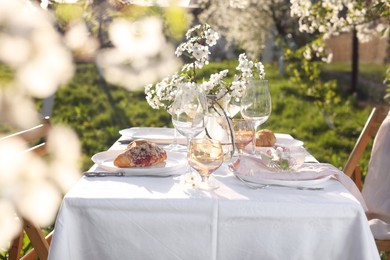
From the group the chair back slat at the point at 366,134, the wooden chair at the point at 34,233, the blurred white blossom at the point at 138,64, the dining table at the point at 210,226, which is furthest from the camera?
the blurred white blossom at the point at 138,64

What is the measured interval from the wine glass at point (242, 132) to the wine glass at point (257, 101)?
33mm

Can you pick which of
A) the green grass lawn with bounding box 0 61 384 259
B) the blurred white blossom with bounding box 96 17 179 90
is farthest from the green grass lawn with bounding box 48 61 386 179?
the blurred white blossom with bounding box 96 17 179 90

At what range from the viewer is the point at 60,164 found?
262 inches

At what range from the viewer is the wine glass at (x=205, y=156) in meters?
2.07

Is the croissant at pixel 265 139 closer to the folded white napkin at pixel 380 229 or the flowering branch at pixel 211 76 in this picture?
the flowering branch at pixel 211 76

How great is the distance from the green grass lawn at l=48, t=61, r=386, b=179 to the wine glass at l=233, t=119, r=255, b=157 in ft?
12.9

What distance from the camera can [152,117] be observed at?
9.49 m

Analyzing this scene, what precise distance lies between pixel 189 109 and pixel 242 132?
1.28 feet

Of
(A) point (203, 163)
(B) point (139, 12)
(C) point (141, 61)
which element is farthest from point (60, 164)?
(C) point (141, 61)

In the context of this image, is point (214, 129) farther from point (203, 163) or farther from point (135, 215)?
point (135, 215)

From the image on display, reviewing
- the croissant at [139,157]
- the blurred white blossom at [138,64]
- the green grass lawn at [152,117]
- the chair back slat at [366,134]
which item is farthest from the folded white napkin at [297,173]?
the blurred white blossom at [138,64]

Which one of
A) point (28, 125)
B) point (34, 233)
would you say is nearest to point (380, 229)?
point (34, 233)

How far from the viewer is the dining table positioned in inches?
76.8

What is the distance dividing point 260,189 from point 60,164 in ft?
15.9
